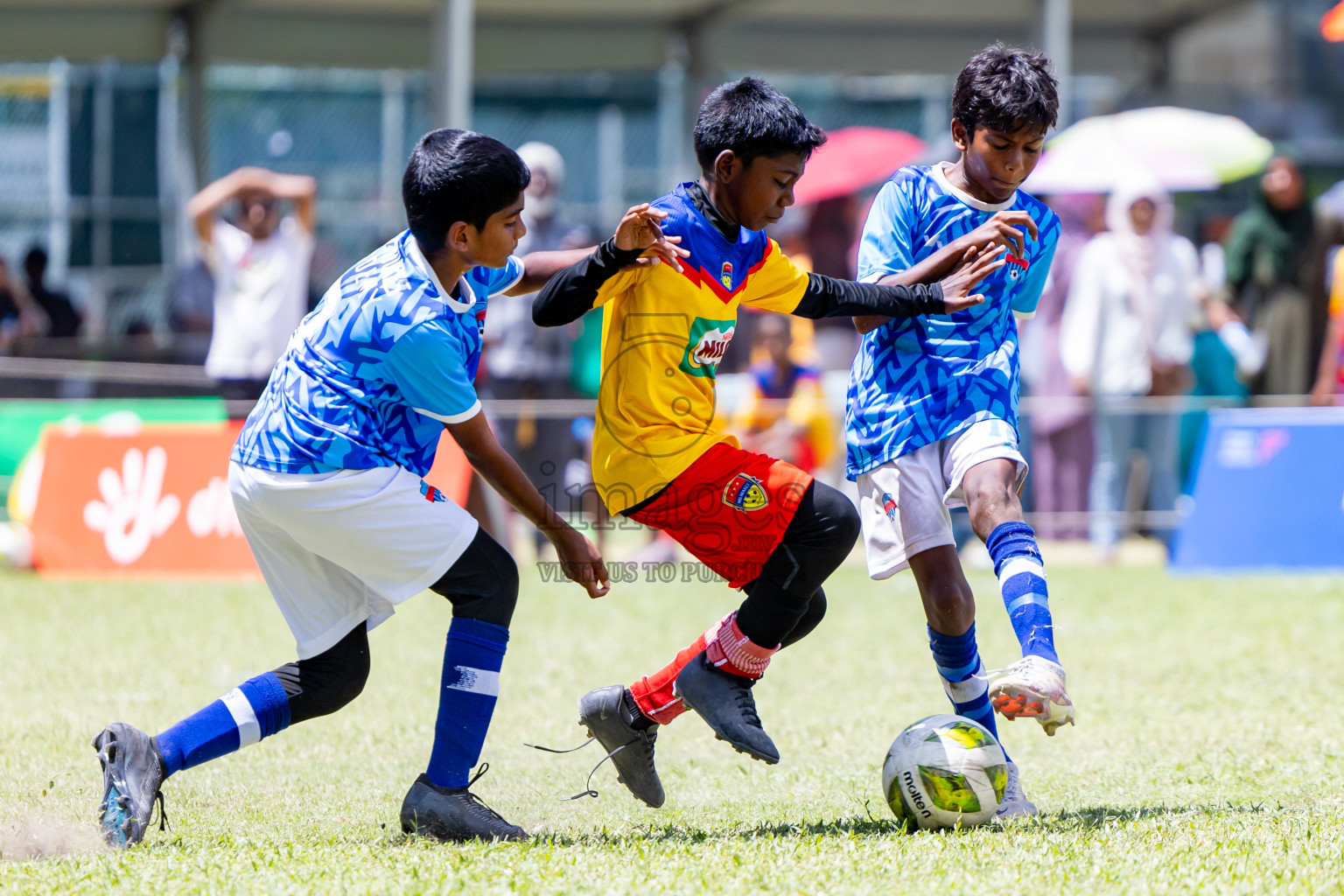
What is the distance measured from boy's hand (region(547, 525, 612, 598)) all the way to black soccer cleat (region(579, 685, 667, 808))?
2.00 feet

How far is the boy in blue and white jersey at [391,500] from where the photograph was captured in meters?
3.84

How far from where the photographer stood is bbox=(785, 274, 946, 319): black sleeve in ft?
13.7

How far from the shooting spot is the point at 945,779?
395 cm

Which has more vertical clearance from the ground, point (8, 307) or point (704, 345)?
point (8, 307)

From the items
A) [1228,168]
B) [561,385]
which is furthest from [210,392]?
[1228,168]

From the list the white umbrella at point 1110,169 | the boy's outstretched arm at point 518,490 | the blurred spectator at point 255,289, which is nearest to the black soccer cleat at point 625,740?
the boy's outstretched arm at point 518,490

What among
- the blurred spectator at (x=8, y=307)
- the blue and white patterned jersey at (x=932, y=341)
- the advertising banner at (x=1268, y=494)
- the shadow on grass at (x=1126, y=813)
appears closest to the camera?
the shadow on grass at (x=1126, y=813)

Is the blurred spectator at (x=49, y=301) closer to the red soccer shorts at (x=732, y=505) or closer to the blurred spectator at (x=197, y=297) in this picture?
the blurred spectator at (x=197, y=297)

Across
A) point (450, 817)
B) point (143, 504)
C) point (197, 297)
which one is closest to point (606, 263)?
point (450, 817)

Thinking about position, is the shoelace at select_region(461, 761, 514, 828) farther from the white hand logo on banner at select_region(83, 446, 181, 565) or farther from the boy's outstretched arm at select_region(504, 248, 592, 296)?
the white hand logo on banner at select_region(83, 446, 181, 565)

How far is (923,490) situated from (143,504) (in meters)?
6.83

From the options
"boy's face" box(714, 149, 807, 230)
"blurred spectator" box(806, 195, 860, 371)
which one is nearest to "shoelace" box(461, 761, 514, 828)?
"boy's face" box(714, 149, 807, 230)

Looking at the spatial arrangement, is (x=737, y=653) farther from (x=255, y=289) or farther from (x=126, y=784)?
(x=255, y=289)

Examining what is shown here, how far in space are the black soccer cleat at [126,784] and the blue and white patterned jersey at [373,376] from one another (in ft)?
2.51
